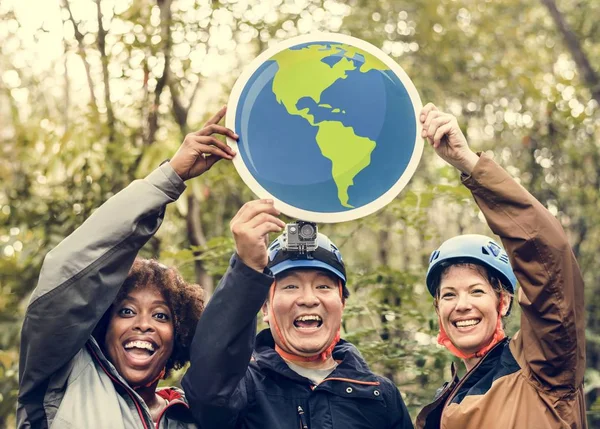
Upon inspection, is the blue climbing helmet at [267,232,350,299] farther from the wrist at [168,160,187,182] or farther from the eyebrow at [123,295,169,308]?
the wrist at [168,160,187,182]

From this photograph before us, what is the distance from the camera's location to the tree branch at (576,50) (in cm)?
771

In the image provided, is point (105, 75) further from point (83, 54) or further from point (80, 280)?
point (80, 280)

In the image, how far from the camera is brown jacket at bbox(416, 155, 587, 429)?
9.45 feet

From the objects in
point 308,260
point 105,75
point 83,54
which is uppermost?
point 83,54

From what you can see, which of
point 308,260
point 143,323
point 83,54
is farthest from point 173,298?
point 83,54

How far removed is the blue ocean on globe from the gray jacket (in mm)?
425

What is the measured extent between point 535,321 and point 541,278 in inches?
7.1

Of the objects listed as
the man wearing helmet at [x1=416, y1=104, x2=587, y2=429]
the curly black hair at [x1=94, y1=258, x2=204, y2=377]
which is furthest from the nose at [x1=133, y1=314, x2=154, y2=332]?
the man wearing helmet at [x1=416, y1=104, x2=587, y2=429]

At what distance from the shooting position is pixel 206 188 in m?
6.79

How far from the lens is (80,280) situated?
2.95 meters

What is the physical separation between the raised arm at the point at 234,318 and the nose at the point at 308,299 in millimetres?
443

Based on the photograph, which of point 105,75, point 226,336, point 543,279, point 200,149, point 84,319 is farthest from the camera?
point 105,75

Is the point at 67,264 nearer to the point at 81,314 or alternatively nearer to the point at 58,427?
the point at 81,314

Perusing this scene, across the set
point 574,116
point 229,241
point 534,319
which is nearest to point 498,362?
point 534,319
